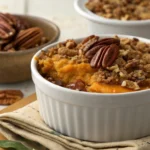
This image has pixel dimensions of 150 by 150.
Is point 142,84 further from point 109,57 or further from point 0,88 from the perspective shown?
point 0,88

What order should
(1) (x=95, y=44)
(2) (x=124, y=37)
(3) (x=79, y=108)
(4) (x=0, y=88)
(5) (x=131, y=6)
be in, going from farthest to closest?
(5) (x=131, y=6), (4) (x=0, y=88), (2) (x=124, y=37), (1) (x=95, y=44), (3) (x=79, y=108)

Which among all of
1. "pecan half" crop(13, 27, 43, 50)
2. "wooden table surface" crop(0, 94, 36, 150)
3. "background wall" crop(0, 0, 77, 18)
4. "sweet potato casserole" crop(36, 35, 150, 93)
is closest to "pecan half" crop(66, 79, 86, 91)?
"sweet potato casserole" crop(36, 35, 150, 93)

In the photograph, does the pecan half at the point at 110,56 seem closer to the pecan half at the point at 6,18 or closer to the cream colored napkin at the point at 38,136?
the cream colored napkin at the point at 38,136

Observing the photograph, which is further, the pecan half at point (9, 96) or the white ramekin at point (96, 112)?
the pecan half at point (9, 96)

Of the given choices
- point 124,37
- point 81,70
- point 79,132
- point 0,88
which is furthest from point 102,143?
point 0,88

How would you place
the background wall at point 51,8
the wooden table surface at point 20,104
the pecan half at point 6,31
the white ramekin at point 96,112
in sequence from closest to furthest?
the white ramekin at point 96,112 → the wooden table surface at point 20,104 → the pecan half at point 6,31 → the background wall at point 51,8

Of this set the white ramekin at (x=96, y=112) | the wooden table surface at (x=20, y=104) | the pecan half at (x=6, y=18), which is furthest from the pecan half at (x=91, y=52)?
the pecan half at (x=6, y=18)
